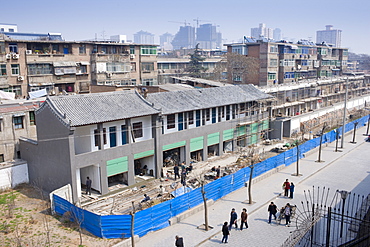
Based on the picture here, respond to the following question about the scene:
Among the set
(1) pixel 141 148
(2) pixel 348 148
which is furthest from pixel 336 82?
(1) pixel 141 148

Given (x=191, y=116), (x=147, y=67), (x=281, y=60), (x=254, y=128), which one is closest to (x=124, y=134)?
(x=191, y=116)

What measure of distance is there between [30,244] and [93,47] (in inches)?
1365

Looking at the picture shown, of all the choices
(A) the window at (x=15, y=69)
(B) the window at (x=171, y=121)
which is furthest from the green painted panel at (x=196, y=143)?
(A) the window at (x=15, y=69)

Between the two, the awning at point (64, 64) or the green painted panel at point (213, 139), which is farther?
the awning at point (64, 64)

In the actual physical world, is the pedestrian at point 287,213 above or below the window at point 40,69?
below

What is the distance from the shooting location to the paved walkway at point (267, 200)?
57.1 feet

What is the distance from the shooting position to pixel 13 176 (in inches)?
1009

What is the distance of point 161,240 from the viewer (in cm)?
1734

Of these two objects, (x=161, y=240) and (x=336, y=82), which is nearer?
(x=161, y=240)

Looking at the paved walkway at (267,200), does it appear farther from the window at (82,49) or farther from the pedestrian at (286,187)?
the window at (82,49)

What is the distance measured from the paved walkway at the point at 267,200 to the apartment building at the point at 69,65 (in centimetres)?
1997

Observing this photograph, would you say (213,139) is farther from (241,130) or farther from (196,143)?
(241,130)

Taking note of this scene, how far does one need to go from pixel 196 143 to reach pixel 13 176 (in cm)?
1498

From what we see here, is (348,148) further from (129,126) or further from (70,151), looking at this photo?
(70,151)
